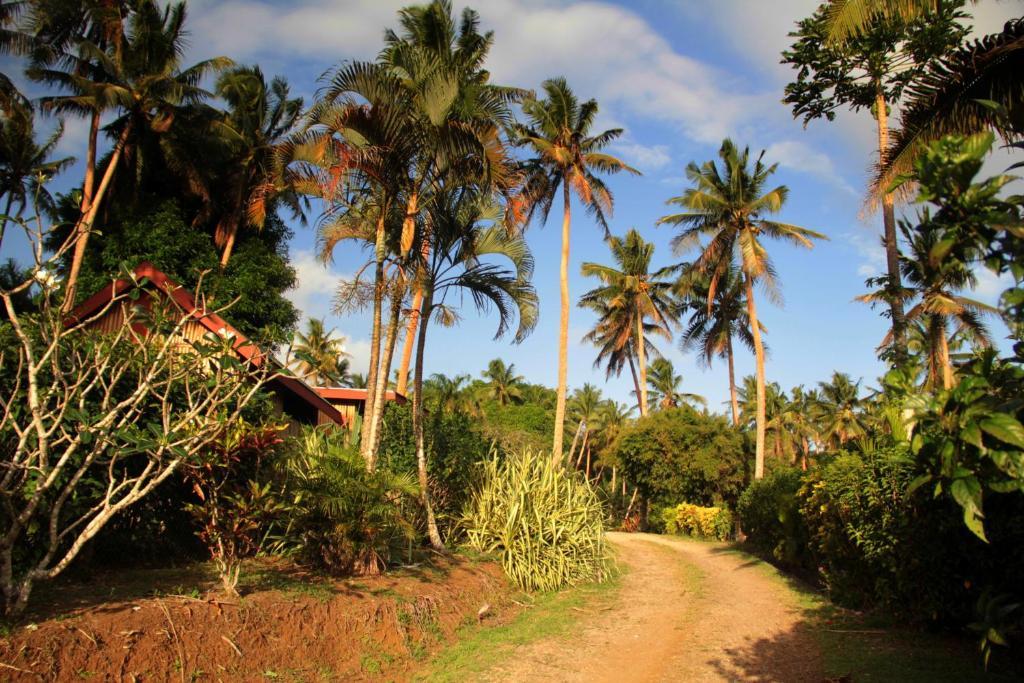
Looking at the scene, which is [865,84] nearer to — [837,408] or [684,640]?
[684,640]

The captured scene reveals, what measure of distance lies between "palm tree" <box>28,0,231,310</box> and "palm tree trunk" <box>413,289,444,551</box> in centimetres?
1376

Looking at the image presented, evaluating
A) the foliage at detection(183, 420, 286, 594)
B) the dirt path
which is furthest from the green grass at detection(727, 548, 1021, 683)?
the foliage at detection(183, 420, 286, 594)

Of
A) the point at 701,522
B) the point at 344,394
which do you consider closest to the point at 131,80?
the point at 344,394

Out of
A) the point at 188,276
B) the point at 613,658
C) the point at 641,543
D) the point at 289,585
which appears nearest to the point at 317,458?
the point at 289,585

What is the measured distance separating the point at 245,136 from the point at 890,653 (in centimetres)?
2646

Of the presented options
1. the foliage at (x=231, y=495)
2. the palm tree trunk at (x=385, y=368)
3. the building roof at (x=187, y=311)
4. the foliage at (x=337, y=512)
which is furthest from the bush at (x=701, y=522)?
the foliage at (x=231, y=495)

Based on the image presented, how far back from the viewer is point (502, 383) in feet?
193

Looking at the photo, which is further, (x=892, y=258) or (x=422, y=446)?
(x=892, y=258)

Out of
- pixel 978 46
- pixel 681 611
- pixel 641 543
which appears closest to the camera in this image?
pixel 978 46

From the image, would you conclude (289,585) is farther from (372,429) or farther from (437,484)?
(437,484)

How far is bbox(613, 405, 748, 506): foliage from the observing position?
29656mm

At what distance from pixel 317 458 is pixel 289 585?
64.5 inches

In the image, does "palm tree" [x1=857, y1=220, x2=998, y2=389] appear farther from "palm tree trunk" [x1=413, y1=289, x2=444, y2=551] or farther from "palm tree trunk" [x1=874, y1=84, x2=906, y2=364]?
"palm tree trunk" [x1=413, y1=289, x2=444, y2=551]

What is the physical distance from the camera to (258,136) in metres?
27.0
